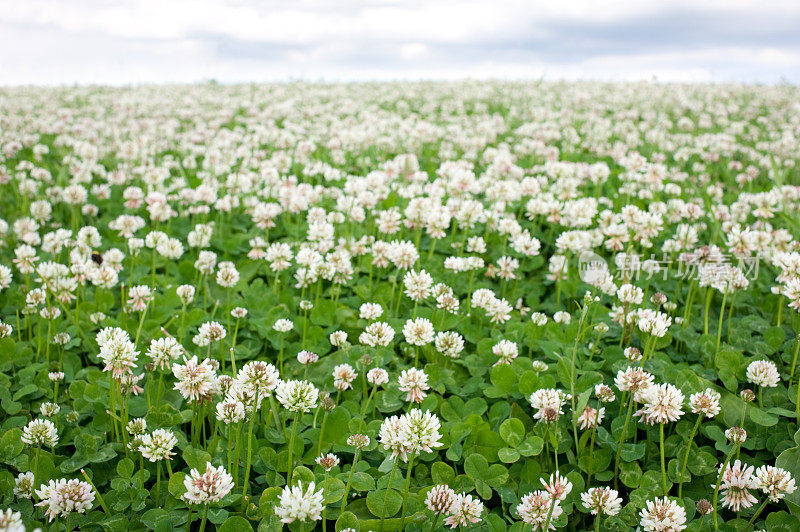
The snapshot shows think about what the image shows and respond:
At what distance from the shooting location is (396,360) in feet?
9.46

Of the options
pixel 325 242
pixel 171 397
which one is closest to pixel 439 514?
pixel 171 397

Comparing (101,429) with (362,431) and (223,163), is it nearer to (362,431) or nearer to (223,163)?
(362,431)

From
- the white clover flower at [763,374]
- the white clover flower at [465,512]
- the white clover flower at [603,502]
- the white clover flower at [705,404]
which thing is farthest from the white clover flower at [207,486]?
the white clover flower at [763,374]

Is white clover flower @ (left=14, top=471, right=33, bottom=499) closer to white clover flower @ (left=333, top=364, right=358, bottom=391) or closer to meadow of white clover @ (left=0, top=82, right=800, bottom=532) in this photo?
meadow of white clover @ (left=0, top=82, right=800, bottom=532)

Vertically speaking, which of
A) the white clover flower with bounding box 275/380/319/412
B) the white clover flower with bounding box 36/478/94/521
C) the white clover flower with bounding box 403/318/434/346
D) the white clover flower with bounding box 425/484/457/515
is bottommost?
the white clover flower with bounding box 36/478/94/521

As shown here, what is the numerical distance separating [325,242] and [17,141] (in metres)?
4.28

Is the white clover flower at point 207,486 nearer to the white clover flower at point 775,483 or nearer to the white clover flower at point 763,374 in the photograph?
the white clover flower at point 775,483

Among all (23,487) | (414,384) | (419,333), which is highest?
(419,333)

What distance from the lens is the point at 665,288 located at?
3.67 metres

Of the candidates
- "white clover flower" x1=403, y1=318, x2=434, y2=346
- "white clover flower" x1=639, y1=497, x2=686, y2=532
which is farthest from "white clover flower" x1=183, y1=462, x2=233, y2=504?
"white clover flower" x1=639, y1=497, x2=686, y2=532

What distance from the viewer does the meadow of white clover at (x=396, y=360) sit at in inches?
80.6

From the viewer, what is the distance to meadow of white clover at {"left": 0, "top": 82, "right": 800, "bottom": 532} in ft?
6.72

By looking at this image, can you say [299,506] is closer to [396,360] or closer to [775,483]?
[396,360]

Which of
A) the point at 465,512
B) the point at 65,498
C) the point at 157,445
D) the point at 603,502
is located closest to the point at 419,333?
the point at 465,512
